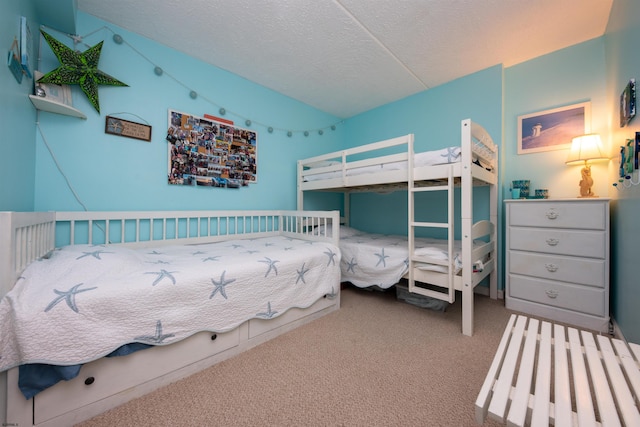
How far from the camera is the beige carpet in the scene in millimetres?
1076

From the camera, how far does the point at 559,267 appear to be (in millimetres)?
1966

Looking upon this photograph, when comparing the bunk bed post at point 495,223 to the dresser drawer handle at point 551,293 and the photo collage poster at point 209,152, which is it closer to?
the dresser drawer handle at point 551,293

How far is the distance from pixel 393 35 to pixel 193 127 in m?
1.96

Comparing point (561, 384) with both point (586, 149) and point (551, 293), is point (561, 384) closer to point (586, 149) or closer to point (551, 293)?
point (551, 293)

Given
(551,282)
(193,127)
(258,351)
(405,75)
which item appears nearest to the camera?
(258,351)

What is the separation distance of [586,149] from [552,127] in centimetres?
46

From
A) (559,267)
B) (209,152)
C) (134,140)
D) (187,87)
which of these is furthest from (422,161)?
(134,140)

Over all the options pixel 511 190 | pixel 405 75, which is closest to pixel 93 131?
pixel 405 75

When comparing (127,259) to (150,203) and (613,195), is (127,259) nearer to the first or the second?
(150,203)

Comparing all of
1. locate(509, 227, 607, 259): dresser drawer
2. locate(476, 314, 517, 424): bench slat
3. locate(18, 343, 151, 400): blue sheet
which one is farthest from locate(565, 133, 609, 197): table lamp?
locate(18, 343, 151, 400): blue sheet

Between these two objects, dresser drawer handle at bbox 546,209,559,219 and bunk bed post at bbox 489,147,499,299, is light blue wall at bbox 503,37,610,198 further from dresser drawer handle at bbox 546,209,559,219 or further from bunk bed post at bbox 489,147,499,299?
dresser drawer handle at bbox 546,209,559,219

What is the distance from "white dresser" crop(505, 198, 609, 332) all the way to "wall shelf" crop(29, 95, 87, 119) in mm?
3509

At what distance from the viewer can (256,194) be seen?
2816 mm

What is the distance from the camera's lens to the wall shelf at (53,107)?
1515 mm
